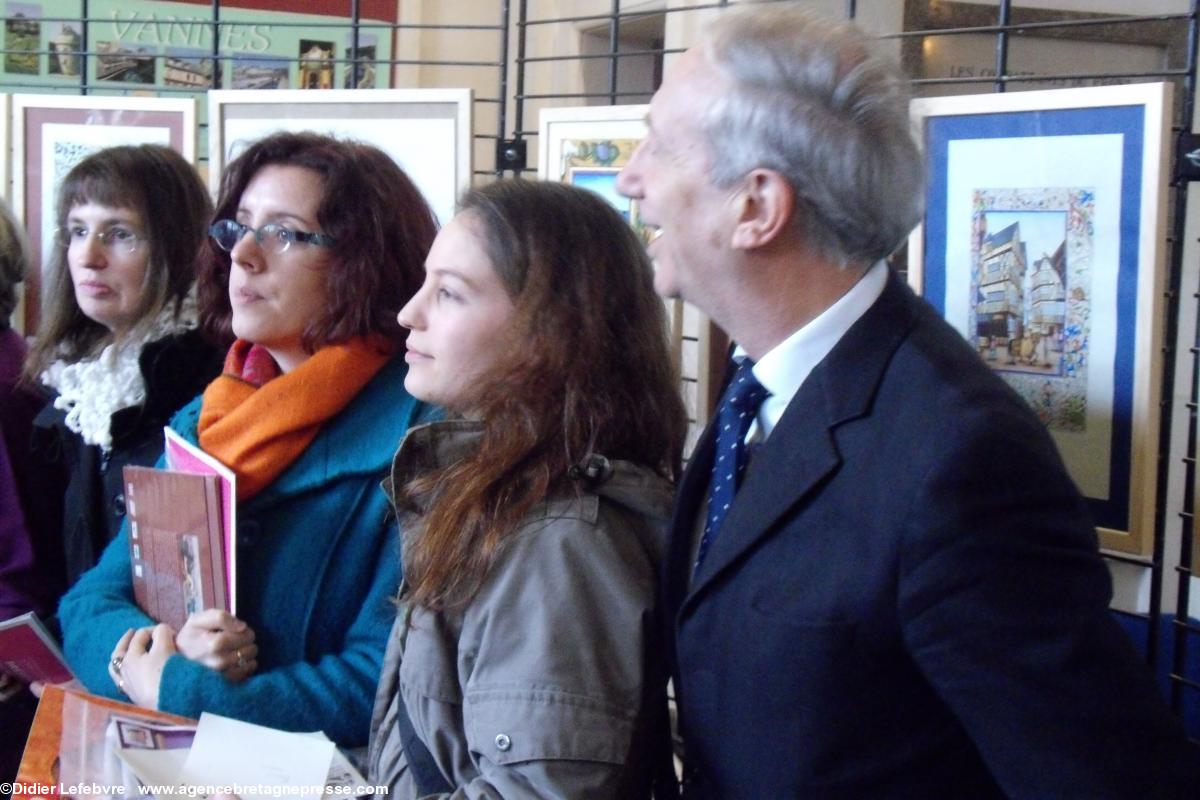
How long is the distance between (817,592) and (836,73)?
0.50 m


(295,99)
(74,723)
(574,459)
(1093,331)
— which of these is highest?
(295,99)

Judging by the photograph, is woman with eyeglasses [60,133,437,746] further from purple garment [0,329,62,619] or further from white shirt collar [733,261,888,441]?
white shirt collar [733,261,888,441]

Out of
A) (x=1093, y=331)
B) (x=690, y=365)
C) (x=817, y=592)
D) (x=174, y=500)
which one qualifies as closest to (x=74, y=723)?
(x=174, y=500)

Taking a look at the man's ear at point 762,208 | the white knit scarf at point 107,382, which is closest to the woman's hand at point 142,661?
the white knit scarf at point 107,382

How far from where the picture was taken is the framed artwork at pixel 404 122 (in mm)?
2564

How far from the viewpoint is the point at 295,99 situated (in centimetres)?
273

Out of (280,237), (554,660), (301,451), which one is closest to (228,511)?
(301,451)

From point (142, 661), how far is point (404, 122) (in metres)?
1.37

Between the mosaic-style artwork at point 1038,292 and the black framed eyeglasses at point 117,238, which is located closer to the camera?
the mosaic-style artwork at point 1038,292

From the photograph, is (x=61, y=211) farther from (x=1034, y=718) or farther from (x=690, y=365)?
(x=1034, y=718)

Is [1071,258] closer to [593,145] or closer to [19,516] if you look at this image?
[593,145]

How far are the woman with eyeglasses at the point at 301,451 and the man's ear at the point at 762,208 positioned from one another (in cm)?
71

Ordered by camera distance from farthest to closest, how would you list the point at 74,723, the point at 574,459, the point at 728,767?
the point at 74,723 < the point at 574,459 < the point at 728,767

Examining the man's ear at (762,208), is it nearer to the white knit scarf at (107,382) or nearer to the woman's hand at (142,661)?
the woman's hand at (142,661)
